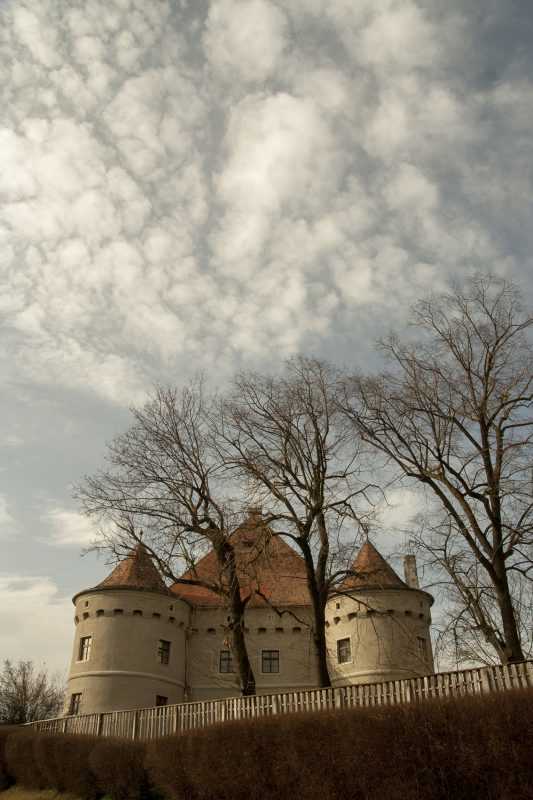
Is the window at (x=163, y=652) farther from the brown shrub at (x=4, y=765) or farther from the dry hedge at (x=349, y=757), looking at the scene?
the dry hedge at (x=349, y=757)

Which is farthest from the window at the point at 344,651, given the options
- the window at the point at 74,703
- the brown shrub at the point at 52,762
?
the brown shrub at the point at 52,762

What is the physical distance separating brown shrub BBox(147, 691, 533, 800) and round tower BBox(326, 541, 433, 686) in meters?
17.2

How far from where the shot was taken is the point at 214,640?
34.7 meters

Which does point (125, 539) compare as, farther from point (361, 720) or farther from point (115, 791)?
point (361, 720)

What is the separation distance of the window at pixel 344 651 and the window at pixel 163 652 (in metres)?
8.14

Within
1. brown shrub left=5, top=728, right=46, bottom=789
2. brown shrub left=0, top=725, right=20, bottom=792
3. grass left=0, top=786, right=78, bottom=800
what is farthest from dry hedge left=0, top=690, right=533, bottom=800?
brown shrub left=0, top=725, right=20, bottom=792

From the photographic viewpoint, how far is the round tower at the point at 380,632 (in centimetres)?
2978

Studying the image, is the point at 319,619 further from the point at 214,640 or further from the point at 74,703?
the point at 214,640

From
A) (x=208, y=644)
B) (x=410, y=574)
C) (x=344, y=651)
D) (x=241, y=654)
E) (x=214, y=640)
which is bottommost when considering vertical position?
(x=241, y=654)

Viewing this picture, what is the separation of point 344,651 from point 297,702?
1808 centimetres

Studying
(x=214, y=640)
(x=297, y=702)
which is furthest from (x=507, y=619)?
(x=214, y=640)

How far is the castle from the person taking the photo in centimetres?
3002

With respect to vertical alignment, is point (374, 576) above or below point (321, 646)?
above

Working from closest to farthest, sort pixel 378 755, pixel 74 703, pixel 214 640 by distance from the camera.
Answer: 1. pixel 378 755
2. pixel 74 703
3. pixel 214 640
